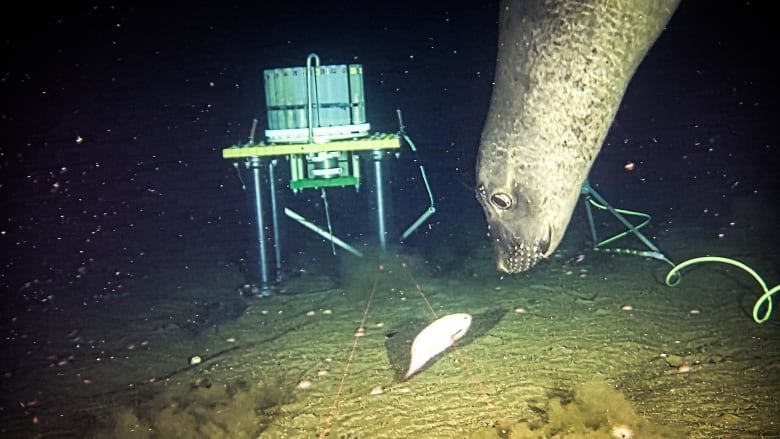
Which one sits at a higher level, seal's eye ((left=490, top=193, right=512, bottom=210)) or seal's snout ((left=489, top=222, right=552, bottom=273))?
seal's eye ((left=490, top=193, right=512, bottom=210))

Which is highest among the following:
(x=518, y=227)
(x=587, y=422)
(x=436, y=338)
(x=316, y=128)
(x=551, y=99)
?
(x=551, y=99)

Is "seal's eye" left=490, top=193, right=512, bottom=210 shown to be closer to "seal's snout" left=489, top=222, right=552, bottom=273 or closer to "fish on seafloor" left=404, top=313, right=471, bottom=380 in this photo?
"seal's snout" left=489, top=222, right=552, bottom=273

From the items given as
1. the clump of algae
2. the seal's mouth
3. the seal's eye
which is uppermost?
the seal's eye

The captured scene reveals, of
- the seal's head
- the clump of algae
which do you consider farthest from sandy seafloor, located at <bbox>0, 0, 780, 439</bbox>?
the seal's head

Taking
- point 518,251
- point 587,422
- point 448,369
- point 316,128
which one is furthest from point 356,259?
point 587,422

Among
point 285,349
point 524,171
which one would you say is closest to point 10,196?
point 285,349

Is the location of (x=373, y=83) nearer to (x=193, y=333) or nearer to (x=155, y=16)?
(x=155, y=16)

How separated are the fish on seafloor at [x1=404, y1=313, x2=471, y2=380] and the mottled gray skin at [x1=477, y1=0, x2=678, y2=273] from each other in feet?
2.75

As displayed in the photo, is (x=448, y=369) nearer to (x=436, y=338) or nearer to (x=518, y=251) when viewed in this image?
(x=436, y=338)

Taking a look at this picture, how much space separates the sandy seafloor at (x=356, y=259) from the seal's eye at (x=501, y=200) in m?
1.00

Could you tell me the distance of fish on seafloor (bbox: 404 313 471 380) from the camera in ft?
11.3

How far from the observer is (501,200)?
3.74 metres

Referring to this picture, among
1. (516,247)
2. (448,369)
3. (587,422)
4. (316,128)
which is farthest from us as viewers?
(316,128)

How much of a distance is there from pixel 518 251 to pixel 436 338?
3.17 ft
